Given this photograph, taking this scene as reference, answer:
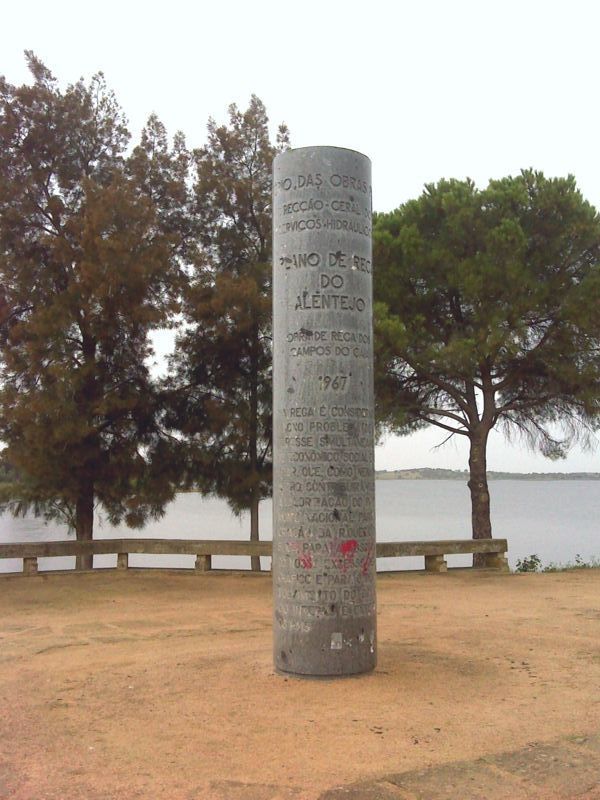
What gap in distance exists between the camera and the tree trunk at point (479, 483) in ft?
51.8

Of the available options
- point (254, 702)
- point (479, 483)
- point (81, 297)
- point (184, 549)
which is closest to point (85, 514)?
point (184, 549)

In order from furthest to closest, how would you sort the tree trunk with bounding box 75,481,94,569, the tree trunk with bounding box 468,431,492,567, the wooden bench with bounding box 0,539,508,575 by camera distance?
1. the tree trunk with bounding box 468,431,492,567
2. the tree trunk with bounding box 75,481,94,569
3. the wooden bench with bounding box 0,539,508,575

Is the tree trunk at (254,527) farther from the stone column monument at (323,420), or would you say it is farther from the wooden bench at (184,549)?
the stone column monument at (323,420)

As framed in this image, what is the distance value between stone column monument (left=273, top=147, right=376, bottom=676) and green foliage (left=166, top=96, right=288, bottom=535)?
23.2ft

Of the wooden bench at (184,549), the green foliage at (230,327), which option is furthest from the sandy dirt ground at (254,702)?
the green foliage at (230,327)

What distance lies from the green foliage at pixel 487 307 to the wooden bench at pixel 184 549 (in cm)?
277

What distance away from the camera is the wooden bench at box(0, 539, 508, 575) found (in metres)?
12.4

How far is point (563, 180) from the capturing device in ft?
49.5

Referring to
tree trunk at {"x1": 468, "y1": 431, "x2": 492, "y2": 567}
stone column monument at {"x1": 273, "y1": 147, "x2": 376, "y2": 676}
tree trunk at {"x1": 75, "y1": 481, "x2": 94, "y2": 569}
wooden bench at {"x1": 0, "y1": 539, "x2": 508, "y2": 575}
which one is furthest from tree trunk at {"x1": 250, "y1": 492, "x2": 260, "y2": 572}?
stone column monument at {"x1": 273, "y1": 147, "x2": 376, "y2": 676}

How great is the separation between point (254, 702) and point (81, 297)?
30.4 feet

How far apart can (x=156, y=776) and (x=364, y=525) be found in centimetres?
261

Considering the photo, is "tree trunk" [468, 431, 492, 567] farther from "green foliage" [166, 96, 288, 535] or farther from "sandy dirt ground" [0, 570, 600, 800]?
"sandy dirt ground" [0, 570, 600, 800]

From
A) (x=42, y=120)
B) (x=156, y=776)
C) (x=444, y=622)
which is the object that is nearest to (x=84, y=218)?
(x=42, y=120)

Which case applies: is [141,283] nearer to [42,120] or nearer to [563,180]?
[42,120]
